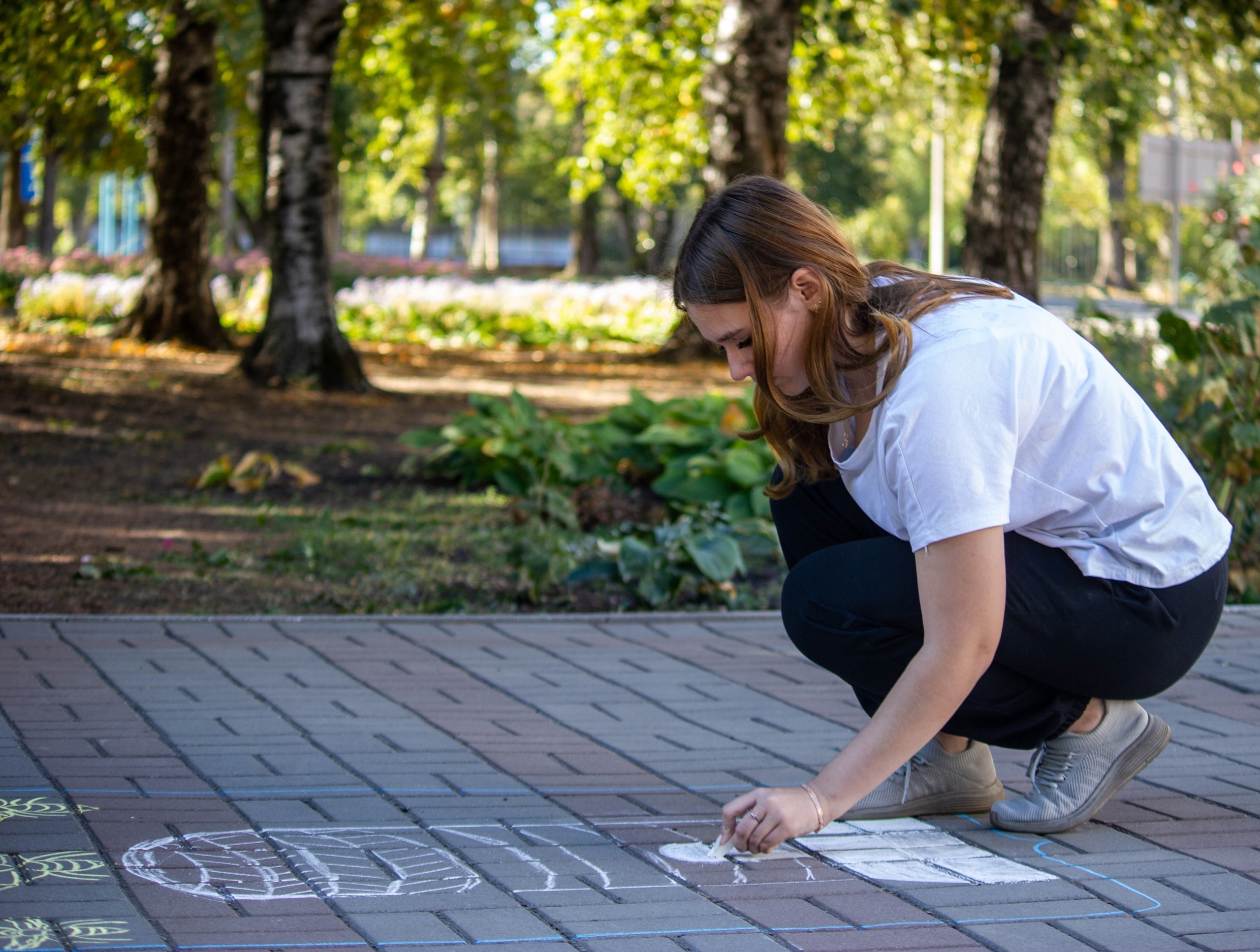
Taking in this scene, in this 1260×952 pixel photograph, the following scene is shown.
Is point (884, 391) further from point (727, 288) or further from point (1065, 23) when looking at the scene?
point (1065, 23)

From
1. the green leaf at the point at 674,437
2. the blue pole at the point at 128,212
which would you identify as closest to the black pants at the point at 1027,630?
the green leaf at the point at 674,437

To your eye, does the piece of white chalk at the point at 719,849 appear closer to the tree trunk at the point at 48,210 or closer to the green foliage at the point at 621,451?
the green foliage at the point at 621,451

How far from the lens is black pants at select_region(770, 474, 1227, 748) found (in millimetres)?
2363

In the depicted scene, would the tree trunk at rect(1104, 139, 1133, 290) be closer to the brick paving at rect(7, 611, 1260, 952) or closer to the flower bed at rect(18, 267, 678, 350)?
the flower bed at rect(18, 267, 678, 350)

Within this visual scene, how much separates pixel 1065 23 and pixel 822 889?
9.89 m

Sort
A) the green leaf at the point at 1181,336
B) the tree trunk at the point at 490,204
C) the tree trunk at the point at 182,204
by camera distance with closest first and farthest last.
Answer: the green leaf at the point at 1181,336, the tree trunk at the point at 182,204, the tree trunk at the point at 490,204

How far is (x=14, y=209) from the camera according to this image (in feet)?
84.8

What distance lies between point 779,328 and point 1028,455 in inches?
19.7

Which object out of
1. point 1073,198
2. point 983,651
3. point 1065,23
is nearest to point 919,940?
point 983,651

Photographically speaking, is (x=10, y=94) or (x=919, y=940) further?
(x=10, y=94)

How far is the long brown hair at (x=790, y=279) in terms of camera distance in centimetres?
209

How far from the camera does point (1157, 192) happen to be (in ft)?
49.0

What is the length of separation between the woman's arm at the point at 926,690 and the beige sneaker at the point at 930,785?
1.96 feet

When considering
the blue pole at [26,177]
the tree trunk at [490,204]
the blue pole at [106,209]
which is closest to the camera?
the blue pole at [26,177]
